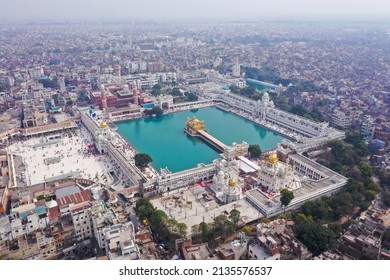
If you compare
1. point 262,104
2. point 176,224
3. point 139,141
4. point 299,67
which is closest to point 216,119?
point 262,104

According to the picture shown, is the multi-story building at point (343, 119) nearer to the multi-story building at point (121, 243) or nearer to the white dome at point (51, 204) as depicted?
the multi-story building at point (121, 243)

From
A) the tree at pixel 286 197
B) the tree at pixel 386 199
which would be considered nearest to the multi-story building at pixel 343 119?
the tree at pixel 386 199

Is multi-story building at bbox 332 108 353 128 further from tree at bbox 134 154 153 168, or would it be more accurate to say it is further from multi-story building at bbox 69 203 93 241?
multi-story building at bbox 69 203 93 241

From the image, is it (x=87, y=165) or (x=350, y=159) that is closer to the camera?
(x=350, y=159)

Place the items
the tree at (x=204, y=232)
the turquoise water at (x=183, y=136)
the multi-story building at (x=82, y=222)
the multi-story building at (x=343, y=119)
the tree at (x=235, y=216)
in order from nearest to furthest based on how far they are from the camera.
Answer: the tree at (x=204, y=232), the multi-story building at (x=82, y=222), the tree at (x=235, y=216), the turquoise water at (x=183, y=136), the multi-story building at (x=343, y=119)

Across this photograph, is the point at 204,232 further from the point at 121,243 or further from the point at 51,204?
the point at 51,204

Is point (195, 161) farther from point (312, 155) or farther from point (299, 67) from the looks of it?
point (299, 67)

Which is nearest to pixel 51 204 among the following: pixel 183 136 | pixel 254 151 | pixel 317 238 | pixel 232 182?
pixel 232 182
